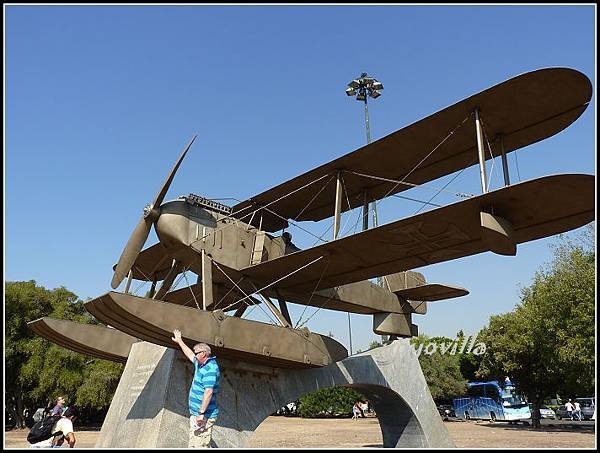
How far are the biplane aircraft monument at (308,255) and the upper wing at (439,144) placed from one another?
3 cm

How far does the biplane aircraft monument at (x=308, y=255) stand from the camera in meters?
9.47

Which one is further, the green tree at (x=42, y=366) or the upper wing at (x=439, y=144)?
the green tree at (x=42, y=366)

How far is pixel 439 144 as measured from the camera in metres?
11.1

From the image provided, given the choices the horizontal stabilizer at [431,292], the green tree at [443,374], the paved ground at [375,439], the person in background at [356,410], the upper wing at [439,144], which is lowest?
the person in background at [356,410]

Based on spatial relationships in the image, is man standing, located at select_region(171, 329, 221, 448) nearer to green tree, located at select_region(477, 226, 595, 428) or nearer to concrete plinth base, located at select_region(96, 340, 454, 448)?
concrete plinth base, located at select_region(96, 340, 454, 448)

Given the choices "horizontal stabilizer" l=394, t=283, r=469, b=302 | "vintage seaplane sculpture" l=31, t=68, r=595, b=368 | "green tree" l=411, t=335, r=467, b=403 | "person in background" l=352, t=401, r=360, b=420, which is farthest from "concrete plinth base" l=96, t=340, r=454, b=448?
"green tree" l=411, t=335, r=467, b=403

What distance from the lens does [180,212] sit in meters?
11.5

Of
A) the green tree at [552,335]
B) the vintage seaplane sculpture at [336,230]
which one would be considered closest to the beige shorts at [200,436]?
the vintage seaplane sculpture at [336,230]

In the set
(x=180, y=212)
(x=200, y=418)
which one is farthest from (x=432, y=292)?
(x=200, y=418)

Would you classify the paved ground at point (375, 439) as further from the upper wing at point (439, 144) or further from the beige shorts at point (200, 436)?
the beige shorts at point (200, 436)

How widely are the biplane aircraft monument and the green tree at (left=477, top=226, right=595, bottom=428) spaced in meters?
11.3

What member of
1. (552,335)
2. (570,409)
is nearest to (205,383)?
(552,335)

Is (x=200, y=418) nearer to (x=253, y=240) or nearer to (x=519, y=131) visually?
(x=253, y=240)

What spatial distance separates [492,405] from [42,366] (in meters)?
29.7
